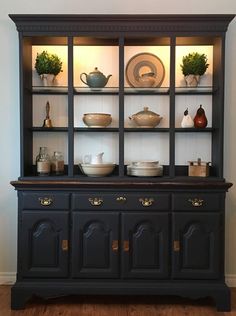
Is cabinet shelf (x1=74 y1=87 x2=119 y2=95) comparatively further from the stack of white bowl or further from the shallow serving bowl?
the stack of white bowl

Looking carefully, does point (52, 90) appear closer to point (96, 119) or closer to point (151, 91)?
point (96, 119)

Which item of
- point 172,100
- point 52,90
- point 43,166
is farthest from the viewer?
point 52,90

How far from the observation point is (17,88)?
3211 millimetres

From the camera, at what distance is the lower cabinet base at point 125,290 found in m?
2.76

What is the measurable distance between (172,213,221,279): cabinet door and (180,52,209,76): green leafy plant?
1192 mm

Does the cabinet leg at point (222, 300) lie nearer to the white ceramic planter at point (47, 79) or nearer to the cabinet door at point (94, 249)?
the cabinet door at point (94, 249)

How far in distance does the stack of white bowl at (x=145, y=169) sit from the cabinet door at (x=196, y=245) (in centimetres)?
38

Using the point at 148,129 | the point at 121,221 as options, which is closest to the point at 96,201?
the point at 121,221

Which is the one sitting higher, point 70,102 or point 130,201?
point 70,102

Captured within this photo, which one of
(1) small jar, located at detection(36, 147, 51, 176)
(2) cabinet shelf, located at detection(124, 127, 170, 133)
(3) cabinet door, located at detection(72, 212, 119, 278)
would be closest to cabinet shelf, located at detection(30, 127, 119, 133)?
(2) cabinet shelf, located at detection(124, 127, 170, 133)

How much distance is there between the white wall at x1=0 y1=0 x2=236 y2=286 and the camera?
125 inches

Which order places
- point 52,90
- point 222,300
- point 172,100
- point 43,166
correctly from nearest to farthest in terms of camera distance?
point 222,300 → point 172,100 → point 43,166 → point 52,90

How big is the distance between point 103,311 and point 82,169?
111 centimetres

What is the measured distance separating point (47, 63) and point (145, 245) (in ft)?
5.55
